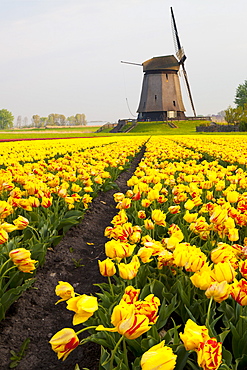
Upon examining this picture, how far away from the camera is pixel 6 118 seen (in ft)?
446

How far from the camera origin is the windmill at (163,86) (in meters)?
55.0

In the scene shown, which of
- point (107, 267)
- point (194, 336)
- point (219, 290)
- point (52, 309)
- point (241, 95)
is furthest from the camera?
point (241, 95)

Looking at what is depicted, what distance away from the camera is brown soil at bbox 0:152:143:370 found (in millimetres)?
2473

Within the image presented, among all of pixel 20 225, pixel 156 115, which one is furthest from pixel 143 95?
pixel 20 225

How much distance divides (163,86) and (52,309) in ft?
179

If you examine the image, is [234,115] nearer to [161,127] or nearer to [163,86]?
[161,127]

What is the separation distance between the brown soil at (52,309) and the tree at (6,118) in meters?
139

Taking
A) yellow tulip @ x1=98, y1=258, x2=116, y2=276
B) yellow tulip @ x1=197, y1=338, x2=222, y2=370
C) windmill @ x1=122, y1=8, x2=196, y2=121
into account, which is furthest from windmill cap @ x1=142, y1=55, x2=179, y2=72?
yellow tulip @ x1=197, y1=338, x2=222, y2=370

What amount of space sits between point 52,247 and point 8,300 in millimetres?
1653

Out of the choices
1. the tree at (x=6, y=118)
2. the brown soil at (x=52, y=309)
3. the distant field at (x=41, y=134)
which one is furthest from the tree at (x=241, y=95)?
the tree at (x=6, y=118)

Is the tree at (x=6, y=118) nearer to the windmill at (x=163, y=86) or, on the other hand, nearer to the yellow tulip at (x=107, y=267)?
the windmill at (x=163, y=86)

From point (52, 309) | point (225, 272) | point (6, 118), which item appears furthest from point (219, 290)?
point (6, 118)

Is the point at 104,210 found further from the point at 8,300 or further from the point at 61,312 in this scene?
the point at 8,300

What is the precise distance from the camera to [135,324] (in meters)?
1.19
